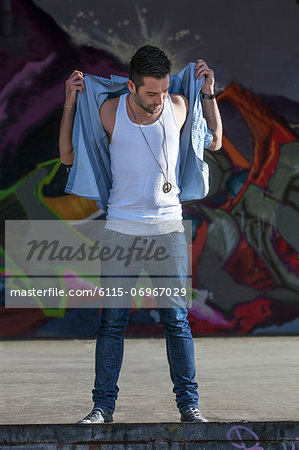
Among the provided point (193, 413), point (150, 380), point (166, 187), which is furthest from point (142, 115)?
point (150, 380)

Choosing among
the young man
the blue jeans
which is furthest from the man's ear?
the blue jeans

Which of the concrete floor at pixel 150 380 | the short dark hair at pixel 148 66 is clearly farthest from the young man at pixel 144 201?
the concrete floor at pixel 150 380

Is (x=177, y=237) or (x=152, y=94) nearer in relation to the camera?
(x=152, y=94)

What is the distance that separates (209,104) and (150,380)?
7.49ft

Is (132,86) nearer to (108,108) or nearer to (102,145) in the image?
(108,108)

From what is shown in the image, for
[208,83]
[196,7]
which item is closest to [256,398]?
[208,83]

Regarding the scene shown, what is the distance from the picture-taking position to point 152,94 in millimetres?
3979

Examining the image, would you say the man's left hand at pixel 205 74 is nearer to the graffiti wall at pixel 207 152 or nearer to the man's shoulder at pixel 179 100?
the man's shoulder at pixel 179 100

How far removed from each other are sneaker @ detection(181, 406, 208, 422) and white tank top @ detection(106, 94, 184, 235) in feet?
2.76

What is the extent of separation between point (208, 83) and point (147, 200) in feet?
2.25

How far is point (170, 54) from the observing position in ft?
25.3

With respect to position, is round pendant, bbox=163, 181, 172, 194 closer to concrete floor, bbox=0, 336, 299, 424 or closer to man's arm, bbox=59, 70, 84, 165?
man's arm, bbox=59, 70, 84, 165

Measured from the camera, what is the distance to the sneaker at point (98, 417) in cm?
389

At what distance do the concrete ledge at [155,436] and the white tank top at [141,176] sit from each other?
35.9 inches
